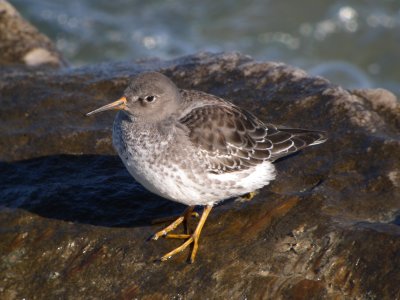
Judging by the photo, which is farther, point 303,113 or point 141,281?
point 303,113

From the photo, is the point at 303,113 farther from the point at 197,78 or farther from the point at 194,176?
the point at 194,176

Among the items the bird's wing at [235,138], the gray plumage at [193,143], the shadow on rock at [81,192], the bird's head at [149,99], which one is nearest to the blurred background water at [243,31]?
the shadow on rock at [81,192]

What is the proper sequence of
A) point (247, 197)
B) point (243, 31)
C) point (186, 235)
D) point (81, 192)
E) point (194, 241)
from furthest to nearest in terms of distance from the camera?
point (243, 31) → point (81, 192) → point (247, 197) → point (186, 235) → point (194, 241)

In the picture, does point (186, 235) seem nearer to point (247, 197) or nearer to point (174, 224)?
point (174, 224)

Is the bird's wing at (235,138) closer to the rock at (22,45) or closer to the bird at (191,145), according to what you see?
the bird at (191,145)

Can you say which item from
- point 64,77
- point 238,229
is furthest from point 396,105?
point 64,77

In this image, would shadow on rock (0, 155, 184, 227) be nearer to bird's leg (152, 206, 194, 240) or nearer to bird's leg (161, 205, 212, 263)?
bird's leg (152, 206, 194, 240)

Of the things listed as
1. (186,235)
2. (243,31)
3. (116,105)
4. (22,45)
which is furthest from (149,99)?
(243,31)
